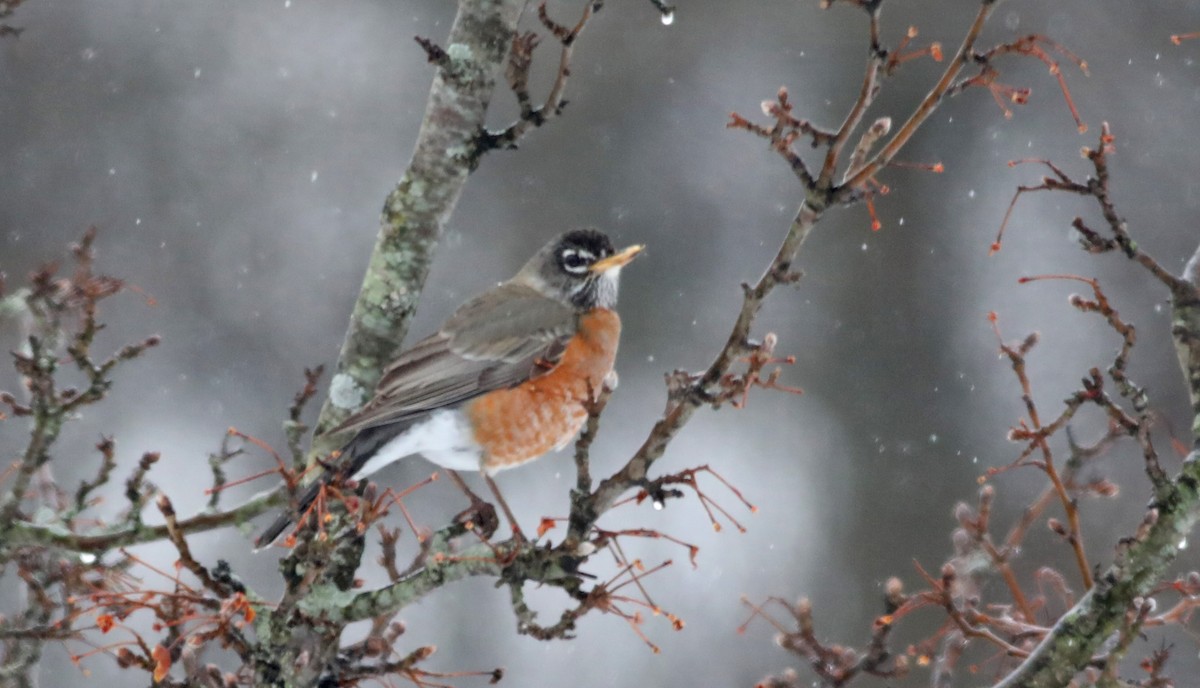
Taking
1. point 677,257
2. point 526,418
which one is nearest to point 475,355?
point 526,418

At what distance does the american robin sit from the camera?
3883mm

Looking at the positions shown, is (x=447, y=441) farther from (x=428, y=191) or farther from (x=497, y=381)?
(x=428, y=191)

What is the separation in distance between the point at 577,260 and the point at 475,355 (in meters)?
0.75

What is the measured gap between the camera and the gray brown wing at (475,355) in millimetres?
3846

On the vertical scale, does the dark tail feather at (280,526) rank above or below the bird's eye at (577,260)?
below

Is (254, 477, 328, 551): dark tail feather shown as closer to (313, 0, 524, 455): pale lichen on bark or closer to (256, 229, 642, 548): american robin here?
(256, 229, 642, 548): american robin

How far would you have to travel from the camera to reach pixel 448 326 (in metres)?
4.45

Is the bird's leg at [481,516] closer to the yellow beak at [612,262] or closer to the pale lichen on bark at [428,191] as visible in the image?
the pale lichen on bark at [428,191]

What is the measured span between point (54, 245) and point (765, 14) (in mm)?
5566

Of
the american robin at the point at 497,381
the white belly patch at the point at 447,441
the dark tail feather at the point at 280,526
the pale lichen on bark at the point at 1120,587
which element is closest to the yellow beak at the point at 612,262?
the american robin at the point at 497,381

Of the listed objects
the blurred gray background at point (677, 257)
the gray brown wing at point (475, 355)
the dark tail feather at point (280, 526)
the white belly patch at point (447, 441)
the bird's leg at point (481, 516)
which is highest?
the blurred gray background at point (677, 257)

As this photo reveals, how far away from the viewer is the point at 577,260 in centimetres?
494

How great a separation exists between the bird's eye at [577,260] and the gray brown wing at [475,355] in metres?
0.16

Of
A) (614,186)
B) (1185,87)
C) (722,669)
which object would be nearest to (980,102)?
(1185,87)
